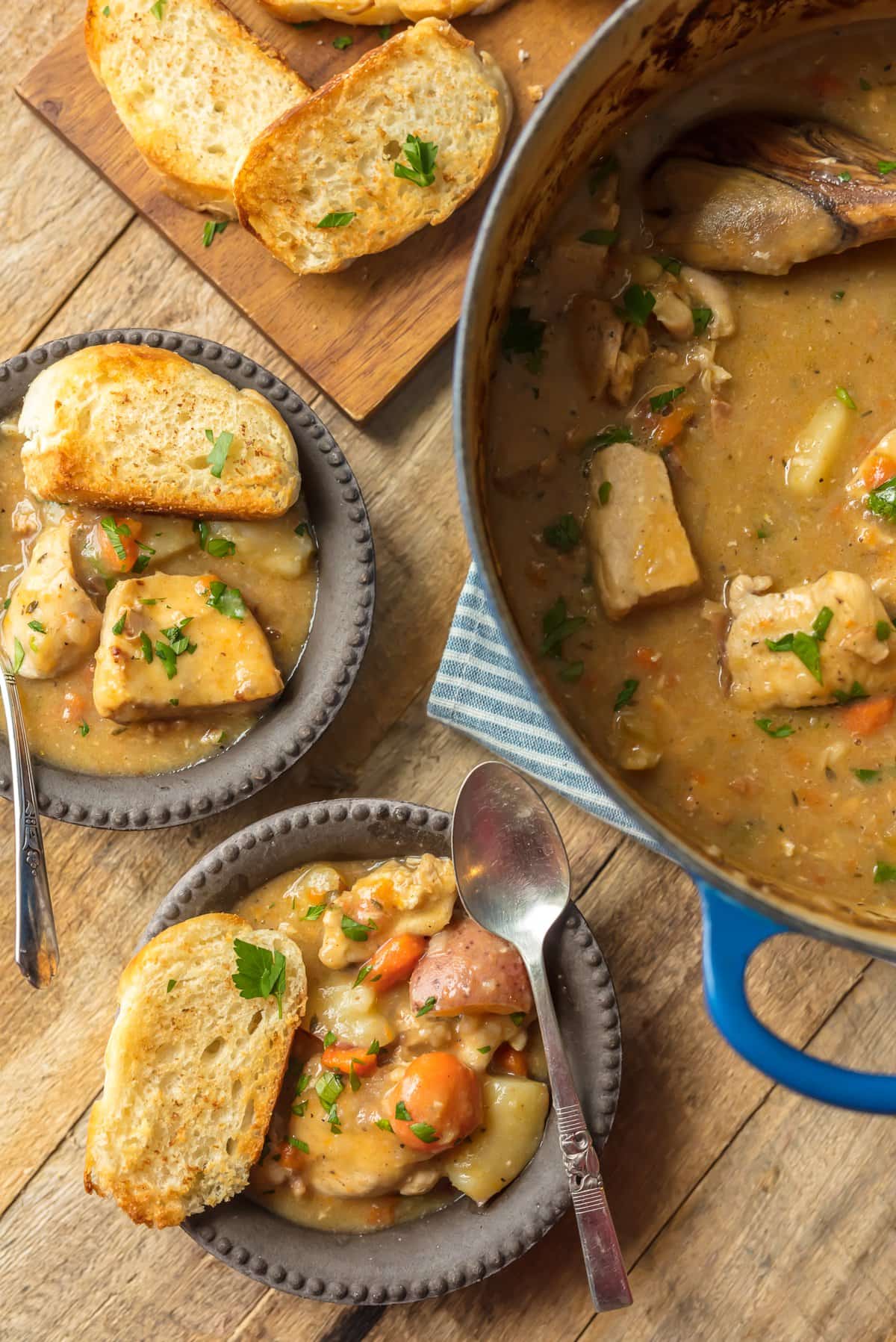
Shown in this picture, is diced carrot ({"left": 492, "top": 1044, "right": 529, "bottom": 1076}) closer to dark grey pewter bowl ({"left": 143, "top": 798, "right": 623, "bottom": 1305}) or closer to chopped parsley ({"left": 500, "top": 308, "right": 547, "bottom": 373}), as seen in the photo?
dark grey pewter bowl ({"left": 143, "top": 798, "right": 623, "bottom": 1305})

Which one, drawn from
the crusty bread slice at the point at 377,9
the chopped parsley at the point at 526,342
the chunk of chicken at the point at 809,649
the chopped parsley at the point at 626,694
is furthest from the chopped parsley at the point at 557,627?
the crusty bread slice at the point at 377,9

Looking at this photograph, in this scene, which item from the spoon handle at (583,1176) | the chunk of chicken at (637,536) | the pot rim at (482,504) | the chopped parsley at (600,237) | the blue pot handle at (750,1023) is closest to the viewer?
the pot rim at (482,504)

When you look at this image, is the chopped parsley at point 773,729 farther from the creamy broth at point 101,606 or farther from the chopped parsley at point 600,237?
the creamy broth at point 101,606

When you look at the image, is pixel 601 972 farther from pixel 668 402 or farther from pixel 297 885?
pixel 668 402

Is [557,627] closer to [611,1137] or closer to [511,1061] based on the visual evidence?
[511,1061]

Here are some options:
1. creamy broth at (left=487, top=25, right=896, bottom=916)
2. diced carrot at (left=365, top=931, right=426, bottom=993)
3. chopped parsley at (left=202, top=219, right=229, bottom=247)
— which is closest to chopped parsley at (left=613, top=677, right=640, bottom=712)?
creamy broth at (left=487, top=25, right=896, bottom=916)

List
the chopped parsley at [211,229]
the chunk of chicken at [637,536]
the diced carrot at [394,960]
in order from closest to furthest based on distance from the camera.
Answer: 1. the chunk of chicken at [637,536]
2. the diced carrot at [394,960]
3. the chopped parsley at [211,229]

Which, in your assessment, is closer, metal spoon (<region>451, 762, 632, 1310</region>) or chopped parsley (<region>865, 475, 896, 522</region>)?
chopped parsley (<region>865, 475, 896, 522</region>)
